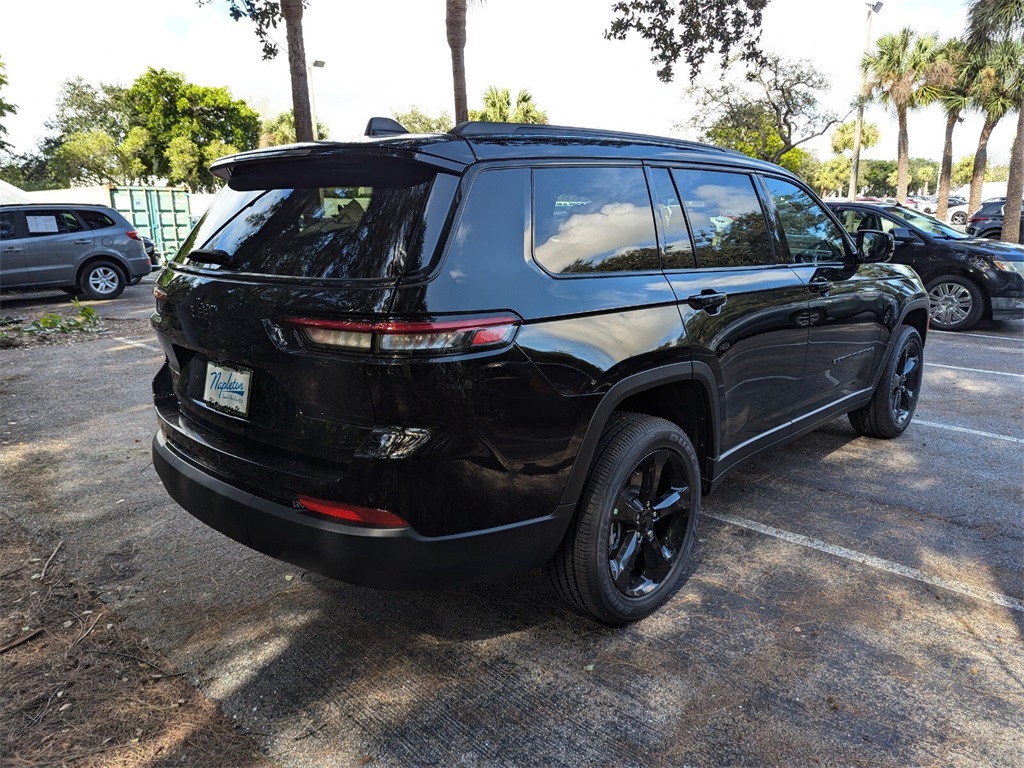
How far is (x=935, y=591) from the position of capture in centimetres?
308

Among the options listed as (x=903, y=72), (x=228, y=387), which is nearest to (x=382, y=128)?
(x=228, y=387)

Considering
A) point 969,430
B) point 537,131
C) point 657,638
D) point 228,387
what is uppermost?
point 537,131

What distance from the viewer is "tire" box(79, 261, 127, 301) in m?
12.7

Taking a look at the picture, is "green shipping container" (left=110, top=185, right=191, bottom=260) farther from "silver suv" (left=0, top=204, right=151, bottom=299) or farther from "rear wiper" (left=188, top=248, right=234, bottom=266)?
"rear wiper" (left=188, top=248, right=234, bottom=266)

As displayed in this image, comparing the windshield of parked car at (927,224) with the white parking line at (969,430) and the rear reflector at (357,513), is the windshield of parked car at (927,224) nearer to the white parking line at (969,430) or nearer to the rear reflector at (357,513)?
the white parking line at (969,430)

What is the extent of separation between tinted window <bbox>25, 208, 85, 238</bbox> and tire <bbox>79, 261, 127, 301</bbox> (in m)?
0.70

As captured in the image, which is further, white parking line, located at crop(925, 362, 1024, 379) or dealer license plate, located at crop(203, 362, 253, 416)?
white parking line, located at crop(925, 362, 1024, 379)

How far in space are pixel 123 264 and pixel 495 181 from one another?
1293 cm

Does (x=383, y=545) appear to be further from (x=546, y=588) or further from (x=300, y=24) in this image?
(x=300, y=24)

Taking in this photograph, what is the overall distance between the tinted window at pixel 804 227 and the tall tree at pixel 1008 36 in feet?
50.0

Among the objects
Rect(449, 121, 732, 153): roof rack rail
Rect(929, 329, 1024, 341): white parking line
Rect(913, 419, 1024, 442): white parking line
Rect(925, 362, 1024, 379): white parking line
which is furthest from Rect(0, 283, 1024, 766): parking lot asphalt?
Rect(929, 329, 1024, 341): white parking line

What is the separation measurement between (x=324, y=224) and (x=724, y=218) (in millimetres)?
1881

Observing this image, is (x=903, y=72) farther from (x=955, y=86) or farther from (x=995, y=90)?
(x=995, y=90)

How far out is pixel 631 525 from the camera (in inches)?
109
